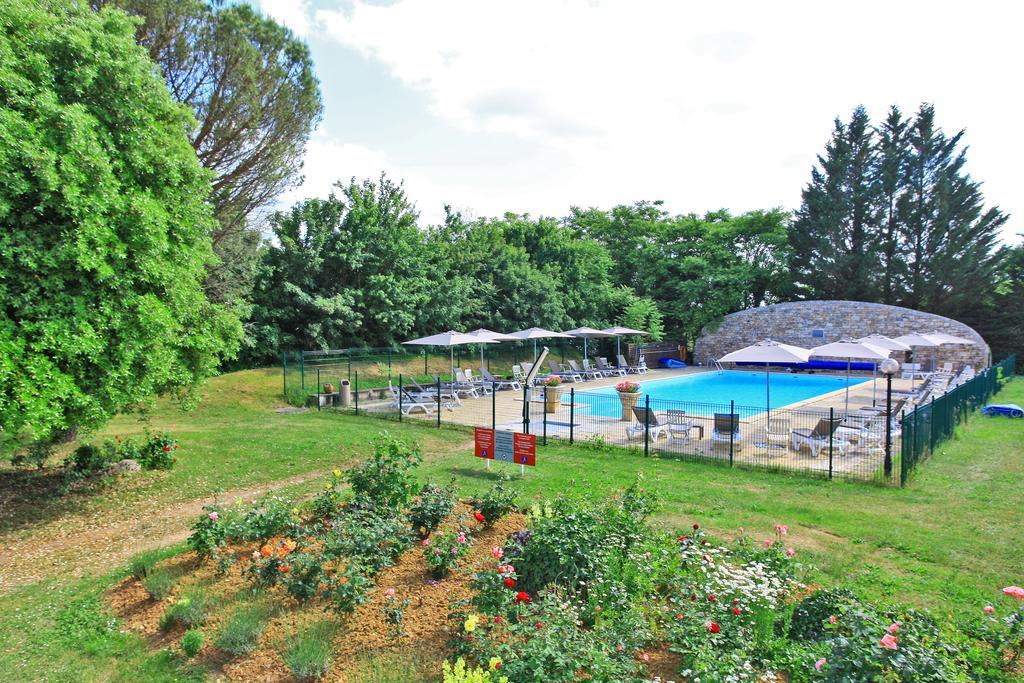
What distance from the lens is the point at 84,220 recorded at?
21.4ft

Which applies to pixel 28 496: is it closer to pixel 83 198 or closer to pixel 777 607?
pixel 83 198

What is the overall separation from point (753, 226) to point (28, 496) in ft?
114

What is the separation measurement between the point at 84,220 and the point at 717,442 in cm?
1084

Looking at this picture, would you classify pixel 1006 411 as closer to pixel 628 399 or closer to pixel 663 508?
pixel 628 399

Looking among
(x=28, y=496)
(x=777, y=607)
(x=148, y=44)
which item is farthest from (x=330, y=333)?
(x=777, y=607)

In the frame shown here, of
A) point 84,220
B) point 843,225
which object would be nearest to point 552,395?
point 84,220

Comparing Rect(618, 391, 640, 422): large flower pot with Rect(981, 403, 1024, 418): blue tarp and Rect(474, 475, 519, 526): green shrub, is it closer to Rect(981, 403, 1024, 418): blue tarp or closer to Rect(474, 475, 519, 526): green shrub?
Rect(474, 475, 519, 526): green shrub

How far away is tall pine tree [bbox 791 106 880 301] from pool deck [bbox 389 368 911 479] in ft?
69.5

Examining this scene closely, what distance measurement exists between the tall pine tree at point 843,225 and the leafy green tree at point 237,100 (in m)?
31.6

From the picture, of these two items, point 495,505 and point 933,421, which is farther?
point 933,421

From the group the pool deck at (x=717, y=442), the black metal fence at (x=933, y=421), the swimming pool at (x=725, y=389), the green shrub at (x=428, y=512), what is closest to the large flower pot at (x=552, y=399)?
the pool deck at (x=717, y=442)

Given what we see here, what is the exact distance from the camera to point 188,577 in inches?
208

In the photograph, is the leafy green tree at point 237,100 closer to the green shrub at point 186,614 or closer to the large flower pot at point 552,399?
the large flower pot at point 552,399

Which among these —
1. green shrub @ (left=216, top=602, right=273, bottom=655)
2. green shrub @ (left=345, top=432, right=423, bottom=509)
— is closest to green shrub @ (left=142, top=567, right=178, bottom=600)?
green shrub @ (left=216, top=602, right=273, bottom=655)
